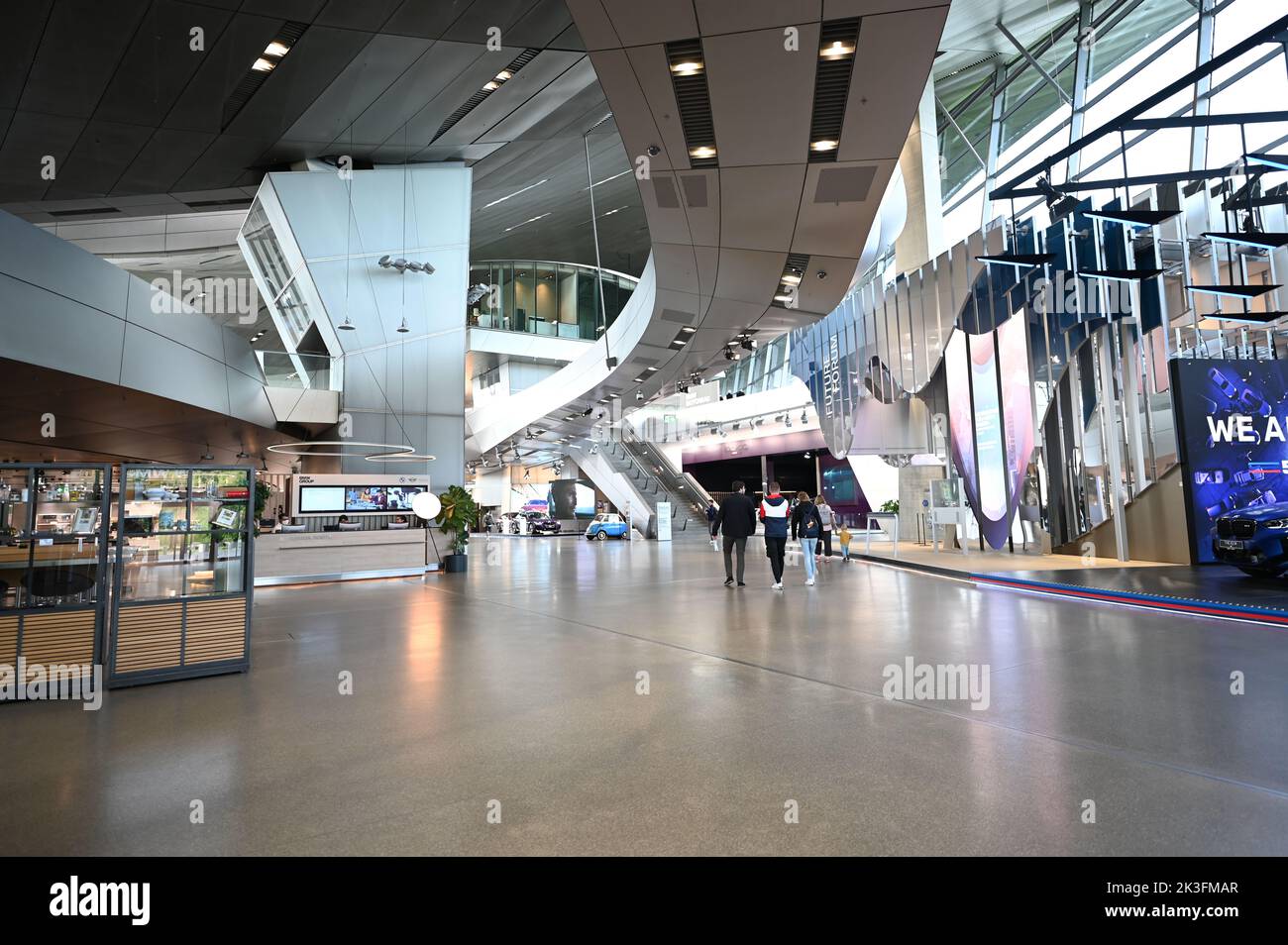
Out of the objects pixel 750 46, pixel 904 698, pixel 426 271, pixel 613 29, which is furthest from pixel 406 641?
pixel 426 271

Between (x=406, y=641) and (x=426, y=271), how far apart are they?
12.0 metres

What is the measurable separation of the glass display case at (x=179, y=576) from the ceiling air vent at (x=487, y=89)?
9.81m

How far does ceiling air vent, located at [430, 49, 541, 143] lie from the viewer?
11.8 meters

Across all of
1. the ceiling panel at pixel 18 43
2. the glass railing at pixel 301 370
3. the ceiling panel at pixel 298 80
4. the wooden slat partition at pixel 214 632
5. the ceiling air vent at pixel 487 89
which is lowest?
the wooden slat partition at pixel 214 632

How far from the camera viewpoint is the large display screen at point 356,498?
13.2m

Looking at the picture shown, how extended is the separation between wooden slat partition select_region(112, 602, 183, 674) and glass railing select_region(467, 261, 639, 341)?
33.3 m

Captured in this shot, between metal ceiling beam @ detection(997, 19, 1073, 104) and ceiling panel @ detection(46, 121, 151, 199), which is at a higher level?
metal ceiling beam @ detection(997, 19, 1073, 104)

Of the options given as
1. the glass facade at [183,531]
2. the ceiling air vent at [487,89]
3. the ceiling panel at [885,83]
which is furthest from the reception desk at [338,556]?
the ceiling panel at [885,83]

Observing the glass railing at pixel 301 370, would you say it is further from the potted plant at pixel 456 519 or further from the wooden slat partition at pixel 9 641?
the wooden slat partition at pixel 9 641

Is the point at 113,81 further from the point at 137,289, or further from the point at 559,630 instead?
the point at 559,630

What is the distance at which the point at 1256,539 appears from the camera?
8578 mm

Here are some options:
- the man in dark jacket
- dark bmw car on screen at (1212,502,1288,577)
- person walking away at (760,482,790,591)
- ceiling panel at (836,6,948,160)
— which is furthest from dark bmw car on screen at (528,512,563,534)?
ceiling panel at (836,6,948,160)

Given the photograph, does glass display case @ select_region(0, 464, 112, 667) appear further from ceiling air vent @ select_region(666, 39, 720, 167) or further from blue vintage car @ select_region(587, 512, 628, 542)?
blue vintage car @ select_region(587, 512, 628, 542)

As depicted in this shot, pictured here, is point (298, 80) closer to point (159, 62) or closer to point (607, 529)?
point (159, 62)
